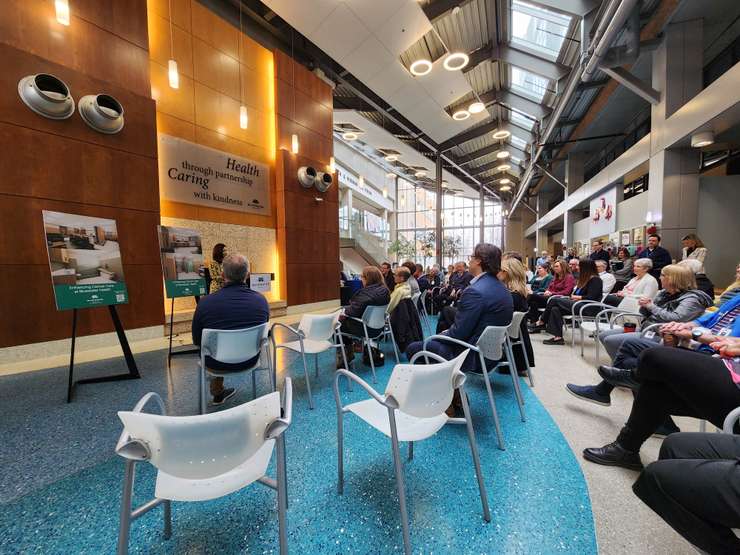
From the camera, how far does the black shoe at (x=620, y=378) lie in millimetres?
1896

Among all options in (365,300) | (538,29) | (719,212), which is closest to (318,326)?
(365,300)

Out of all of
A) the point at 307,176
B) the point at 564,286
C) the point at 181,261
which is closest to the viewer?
the point at 181,261

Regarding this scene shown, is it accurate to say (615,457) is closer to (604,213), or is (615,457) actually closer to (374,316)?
(374,316)

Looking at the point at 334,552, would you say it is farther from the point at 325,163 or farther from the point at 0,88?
the point at 325,163

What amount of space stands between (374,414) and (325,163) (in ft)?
23.9

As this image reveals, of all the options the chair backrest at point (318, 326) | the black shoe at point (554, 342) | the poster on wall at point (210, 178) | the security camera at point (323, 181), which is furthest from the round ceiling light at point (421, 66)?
the chair backrest at point (318, 326)

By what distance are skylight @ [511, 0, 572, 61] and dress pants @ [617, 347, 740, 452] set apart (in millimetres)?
6732

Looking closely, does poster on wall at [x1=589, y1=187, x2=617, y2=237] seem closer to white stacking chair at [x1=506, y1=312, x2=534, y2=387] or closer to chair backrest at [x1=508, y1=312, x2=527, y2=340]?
white stacking chair at [x1=506, y1=312, x2=534, y2=387]

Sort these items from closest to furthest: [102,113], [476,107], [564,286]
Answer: [102,113], [564,286], [476,107]

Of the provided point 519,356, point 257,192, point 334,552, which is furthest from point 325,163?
point 334,552

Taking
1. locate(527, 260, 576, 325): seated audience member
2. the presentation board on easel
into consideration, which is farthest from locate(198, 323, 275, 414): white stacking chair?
locate(527, 260, 576, 325): seated audience member

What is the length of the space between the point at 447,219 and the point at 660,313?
20142 mm

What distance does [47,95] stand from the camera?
11.5 ft

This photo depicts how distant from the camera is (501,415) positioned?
231 cm
